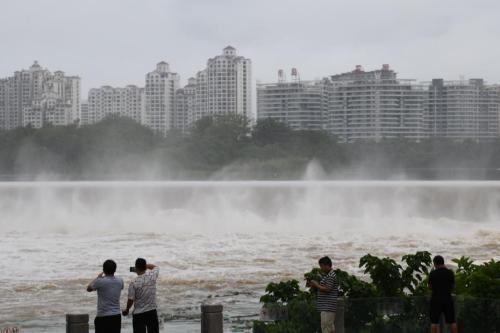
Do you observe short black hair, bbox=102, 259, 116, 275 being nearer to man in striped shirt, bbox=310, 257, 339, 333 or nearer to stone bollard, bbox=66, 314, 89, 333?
stone bollard, bbox=66, 314, 89, 333

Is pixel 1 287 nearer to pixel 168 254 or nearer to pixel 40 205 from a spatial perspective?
pixel 168 254

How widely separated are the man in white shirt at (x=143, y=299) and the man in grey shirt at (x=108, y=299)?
1.40 feet

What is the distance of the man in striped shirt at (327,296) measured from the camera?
1441 cm

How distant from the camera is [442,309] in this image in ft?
48.4

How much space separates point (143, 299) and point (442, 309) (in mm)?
4234

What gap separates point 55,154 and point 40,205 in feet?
222

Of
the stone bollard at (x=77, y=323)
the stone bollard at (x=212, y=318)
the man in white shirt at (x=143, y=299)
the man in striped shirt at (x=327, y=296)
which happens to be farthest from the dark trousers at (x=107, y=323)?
the man in striped shirt at (x=327, y=296)

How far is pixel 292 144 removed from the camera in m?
162

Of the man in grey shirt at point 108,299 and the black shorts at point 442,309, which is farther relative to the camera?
the black shorts at point 442,309

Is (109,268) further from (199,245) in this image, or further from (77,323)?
(199,245)

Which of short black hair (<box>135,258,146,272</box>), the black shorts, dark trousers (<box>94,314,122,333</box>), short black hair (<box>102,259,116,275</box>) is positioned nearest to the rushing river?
short black hair (<box>135,258,146,272</box>)

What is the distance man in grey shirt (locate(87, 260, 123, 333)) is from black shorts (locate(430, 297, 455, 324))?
14.6 ft

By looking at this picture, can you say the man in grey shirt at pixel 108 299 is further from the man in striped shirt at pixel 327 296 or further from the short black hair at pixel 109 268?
the man in striped shirt at pixel 327 296

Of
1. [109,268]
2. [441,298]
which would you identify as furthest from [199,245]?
[109,268]
